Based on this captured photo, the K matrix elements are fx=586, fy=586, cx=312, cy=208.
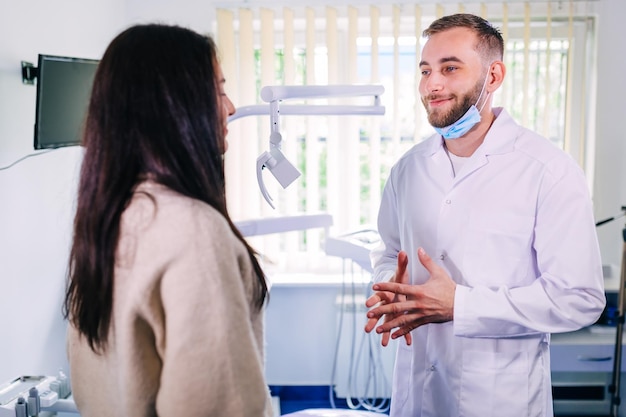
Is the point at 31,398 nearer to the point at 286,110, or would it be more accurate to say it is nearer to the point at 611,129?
the point at 286,110

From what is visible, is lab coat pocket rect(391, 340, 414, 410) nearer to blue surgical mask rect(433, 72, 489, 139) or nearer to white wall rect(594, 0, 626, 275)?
blue surgical mask rect(433, 72, 489, 139)

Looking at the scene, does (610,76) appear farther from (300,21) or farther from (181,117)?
(181,117)

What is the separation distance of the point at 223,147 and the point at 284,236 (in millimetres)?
2459

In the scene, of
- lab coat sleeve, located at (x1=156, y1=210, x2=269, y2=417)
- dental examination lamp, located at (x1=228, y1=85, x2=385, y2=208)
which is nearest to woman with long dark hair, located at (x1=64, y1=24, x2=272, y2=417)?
lab coat sleeve, located at (x1=156, y1=210, x2=269, y2=417)

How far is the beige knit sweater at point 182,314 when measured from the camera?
2.35ft

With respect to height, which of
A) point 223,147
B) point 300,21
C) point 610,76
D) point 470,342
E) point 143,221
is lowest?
point 470,342

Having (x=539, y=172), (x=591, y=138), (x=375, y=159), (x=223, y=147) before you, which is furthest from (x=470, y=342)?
(x=591, y=138)

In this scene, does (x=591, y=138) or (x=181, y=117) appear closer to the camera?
(x=181, y=117)

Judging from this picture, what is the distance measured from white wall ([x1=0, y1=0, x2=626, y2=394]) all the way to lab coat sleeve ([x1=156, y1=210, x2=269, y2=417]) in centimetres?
152

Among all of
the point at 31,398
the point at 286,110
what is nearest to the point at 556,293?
the point at 286,110

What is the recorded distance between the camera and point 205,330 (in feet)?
2.36

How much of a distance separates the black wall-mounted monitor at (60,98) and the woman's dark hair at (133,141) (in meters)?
1.13

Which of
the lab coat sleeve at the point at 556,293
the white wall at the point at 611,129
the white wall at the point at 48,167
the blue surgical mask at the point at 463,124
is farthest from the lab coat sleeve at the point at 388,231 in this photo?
the white wall at the point at 611,129

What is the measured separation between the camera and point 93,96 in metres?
0.80
